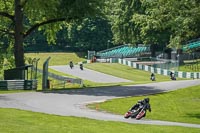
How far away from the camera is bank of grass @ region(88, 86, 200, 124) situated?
25344mm

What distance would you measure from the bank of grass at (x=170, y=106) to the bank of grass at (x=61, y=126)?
458 centimetres

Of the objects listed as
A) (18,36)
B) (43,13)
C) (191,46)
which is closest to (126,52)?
(191,46)

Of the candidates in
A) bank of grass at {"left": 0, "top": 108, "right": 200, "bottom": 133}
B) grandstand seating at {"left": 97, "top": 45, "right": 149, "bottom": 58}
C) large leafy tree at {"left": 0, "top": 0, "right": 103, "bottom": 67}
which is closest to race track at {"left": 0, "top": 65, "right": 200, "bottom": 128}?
bank of grass at {"left": 0, "top": 108, "right": 200, "bottom": 133}

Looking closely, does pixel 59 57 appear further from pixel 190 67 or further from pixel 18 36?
pixel 18 36

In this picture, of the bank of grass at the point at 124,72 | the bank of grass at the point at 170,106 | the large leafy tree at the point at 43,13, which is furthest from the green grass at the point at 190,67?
the bank of grass at the point at 170,106

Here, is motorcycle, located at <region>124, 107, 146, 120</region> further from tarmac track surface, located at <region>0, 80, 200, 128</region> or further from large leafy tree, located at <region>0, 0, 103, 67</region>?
large leafy tree, located at <region>0, 0, 103, 67</region>

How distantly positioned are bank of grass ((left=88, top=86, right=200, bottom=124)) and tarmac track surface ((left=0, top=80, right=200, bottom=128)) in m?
1.37

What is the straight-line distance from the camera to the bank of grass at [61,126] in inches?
624

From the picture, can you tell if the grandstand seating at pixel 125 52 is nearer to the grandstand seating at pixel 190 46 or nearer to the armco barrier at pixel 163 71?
the armco barrier at pixel 163 71

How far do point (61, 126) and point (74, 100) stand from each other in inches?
502

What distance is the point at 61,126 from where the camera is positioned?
17.5m

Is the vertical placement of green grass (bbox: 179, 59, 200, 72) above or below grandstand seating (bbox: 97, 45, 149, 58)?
below

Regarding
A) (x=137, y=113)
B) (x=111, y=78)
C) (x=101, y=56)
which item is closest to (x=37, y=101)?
(x=137, y=113)

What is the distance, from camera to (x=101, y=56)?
9769 cm
